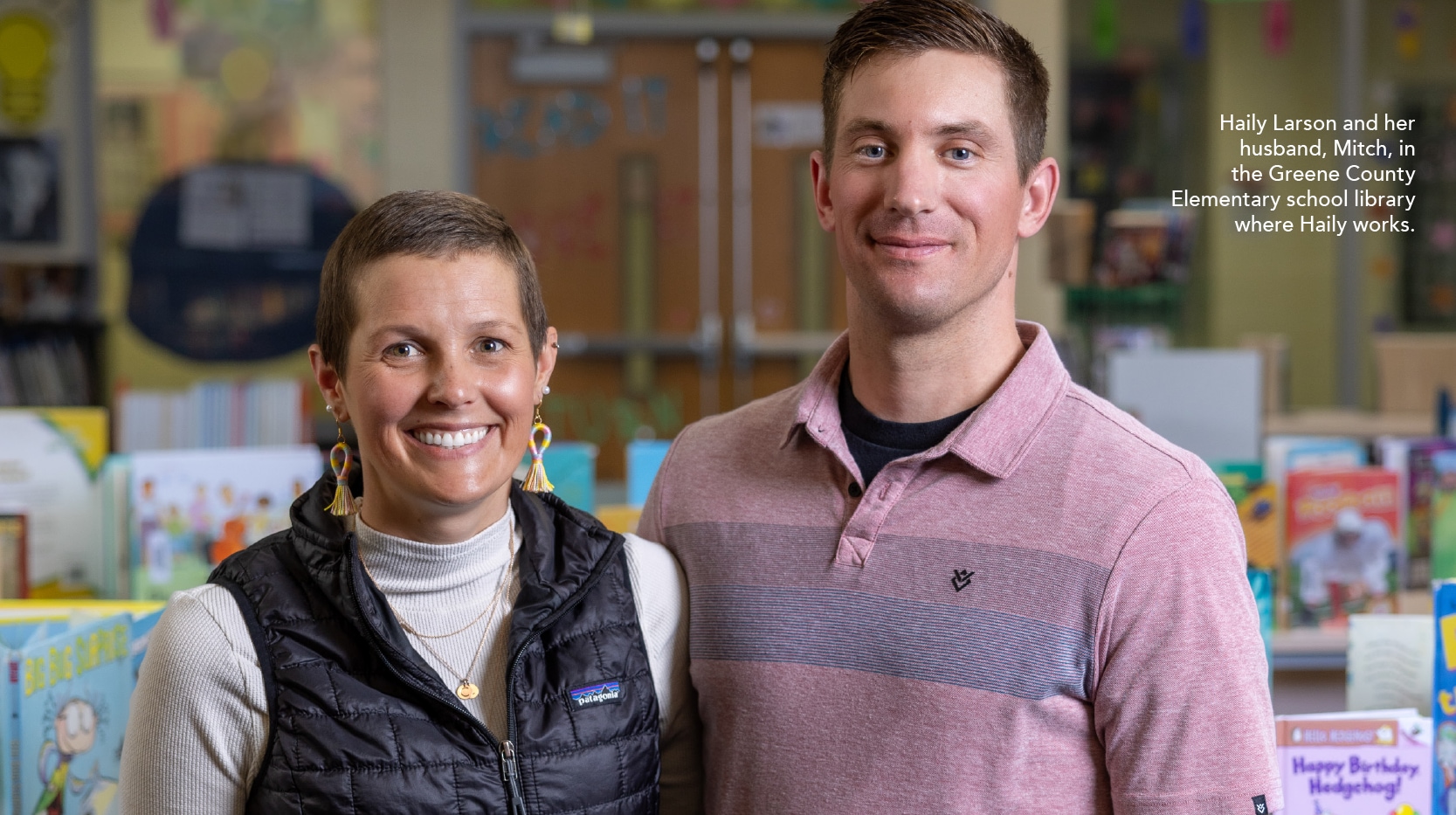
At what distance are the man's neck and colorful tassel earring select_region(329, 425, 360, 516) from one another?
0.57m

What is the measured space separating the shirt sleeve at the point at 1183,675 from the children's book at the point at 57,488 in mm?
1967

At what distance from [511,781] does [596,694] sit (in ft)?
0.40

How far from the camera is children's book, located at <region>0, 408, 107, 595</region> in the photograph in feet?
7.97

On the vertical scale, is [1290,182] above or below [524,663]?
above

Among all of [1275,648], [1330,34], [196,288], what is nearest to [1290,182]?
[1330,34]

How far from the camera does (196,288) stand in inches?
216

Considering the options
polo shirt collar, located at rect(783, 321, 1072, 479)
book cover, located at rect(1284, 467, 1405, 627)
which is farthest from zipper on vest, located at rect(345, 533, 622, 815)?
book cover, located at rect(1284, 467, 1405, 627)

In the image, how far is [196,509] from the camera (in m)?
2.40

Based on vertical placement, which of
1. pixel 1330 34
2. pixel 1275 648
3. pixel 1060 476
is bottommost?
pixel 1275 648

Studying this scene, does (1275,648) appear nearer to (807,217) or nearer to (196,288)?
(807,217)

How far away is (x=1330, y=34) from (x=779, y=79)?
2434mm

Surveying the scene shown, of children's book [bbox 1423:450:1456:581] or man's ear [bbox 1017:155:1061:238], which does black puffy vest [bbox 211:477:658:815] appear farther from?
children's book [bbox 1423:450:1456:581]

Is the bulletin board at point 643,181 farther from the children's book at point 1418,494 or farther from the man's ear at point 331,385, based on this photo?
the man's ear at point 331,385

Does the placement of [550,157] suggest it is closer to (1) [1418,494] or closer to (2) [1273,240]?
(2) [1273,240]
